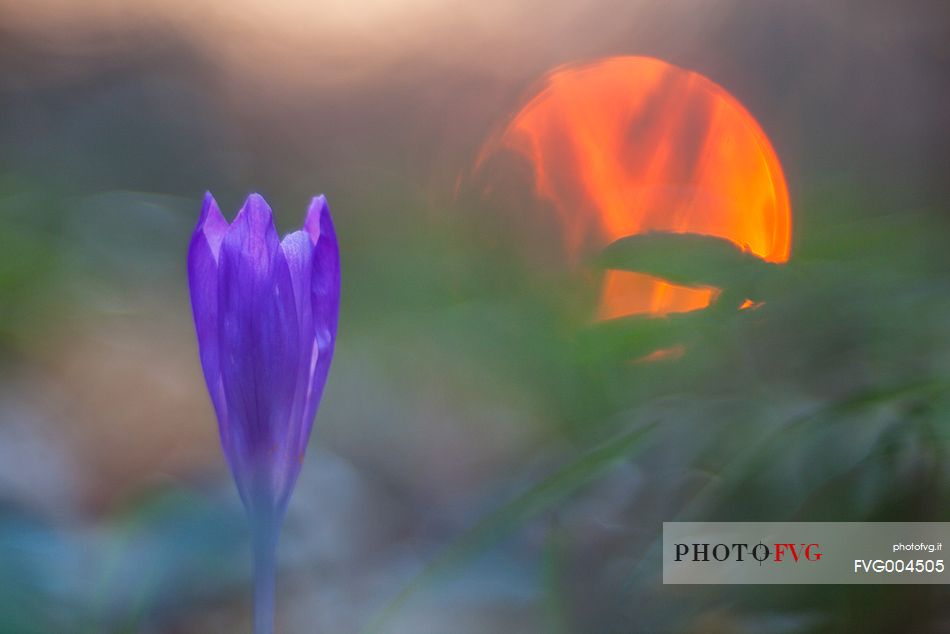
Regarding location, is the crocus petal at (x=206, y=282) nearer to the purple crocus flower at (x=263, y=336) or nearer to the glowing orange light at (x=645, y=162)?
the purple crocus flower at (x=263, y=336)

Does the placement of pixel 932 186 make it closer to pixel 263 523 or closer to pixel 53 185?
pixel 263 523

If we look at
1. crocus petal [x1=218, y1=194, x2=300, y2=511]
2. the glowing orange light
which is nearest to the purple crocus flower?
crocus petal [x1=218, y1=194, x2=300, y2=511]

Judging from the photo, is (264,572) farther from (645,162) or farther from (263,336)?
(645,162)

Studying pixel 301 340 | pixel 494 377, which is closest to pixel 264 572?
pixel 301 340

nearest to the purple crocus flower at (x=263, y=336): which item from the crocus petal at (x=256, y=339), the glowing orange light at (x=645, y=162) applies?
the crocus petal at (x=256, y=339)

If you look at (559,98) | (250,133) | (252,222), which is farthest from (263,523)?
(250,133)

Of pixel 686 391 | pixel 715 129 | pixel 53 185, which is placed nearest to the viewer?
pixel 686 391
